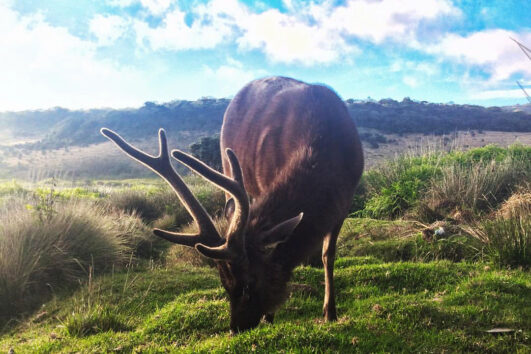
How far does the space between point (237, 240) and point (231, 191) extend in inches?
16.9

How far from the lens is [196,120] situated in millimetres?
83375

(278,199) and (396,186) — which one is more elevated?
(278,199)

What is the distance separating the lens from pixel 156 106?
9531 centimetres

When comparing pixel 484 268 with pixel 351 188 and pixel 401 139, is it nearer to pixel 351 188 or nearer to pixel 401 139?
pixel 351 188

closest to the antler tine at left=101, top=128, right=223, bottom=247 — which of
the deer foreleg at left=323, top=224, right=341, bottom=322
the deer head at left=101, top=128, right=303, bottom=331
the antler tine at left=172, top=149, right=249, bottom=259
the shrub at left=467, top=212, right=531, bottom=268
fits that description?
the deer head at left=101, top=128, right=303, bottom=331

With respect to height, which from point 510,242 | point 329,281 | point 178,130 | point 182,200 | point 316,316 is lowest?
point 316,316

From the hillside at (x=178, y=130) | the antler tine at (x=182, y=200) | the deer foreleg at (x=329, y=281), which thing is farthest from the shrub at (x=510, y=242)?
the hillside at (x=178, y=130)

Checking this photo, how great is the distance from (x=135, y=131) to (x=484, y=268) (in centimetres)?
8570

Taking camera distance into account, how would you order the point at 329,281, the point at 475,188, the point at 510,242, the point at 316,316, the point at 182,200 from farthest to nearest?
1. the point at 475,188
2. the point at 510,242
3. the point at 329,281
4. the point at 316,316
5. the point at 182,200

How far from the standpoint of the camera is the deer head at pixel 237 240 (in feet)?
10.8

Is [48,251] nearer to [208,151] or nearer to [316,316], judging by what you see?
[316,316]

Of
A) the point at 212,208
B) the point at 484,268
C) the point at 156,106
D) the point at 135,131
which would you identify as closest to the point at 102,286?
the point at 484,268

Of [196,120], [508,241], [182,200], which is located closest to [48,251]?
[182,200]

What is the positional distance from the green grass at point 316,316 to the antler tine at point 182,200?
3.09 feet
